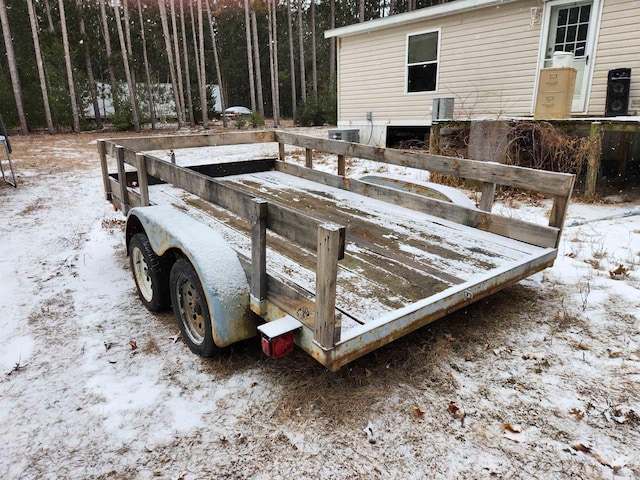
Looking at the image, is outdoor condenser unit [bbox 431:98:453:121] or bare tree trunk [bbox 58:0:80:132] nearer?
outdoor condenser unit [bbox 431:98:453:121]

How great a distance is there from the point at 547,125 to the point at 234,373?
6.66m

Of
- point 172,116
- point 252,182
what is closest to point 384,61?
point 252,182

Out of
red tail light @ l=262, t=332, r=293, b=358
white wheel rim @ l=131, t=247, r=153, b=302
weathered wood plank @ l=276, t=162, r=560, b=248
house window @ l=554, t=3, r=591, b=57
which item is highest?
house window @ l=554, t=3, r=591, b=57

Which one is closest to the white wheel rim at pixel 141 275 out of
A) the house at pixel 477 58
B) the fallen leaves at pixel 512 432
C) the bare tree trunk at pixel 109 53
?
the fallen leaves at pixel 512 432

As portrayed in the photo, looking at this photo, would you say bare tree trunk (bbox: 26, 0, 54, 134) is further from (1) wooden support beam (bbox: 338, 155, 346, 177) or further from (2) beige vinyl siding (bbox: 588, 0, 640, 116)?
(2) beige vinyl siding (bbox: 588, 0, 640, 116)

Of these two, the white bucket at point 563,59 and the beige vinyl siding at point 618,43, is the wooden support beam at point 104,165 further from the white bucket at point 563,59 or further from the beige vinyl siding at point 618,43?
the beige vinyl siding at point 618,43

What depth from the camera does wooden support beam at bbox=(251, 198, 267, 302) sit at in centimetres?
227

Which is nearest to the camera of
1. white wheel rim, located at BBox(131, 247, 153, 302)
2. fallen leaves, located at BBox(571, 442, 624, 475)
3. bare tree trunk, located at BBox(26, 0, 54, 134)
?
fallen leaves, located at BBox(571, 442, 624, 475)

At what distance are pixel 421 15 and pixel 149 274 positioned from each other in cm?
1121

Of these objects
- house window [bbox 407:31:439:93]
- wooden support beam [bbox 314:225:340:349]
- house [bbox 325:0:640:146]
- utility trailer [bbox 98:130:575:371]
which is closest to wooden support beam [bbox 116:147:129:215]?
utility trailer [bbox 98:130:575:371]

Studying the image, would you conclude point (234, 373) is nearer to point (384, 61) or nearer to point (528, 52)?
point (528, 52)

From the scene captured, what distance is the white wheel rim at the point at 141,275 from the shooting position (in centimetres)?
363

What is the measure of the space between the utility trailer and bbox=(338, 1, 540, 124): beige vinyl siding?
754cm

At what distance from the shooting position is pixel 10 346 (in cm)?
320
